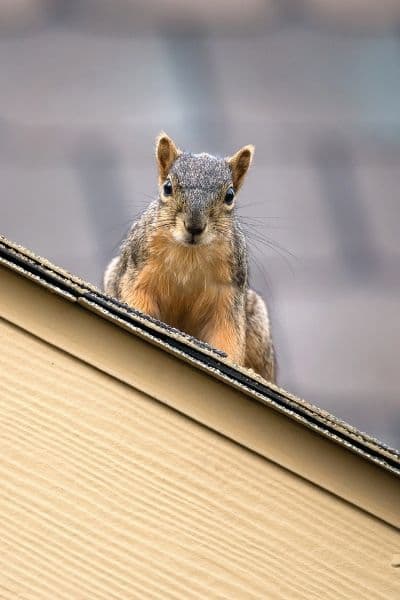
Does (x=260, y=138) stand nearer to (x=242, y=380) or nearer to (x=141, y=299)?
(x=141, y=299)

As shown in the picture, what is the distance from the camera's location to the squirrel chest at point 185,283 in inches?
170

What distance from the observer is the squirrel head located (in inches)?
166

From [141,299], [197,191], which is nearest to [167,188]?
[197,191]

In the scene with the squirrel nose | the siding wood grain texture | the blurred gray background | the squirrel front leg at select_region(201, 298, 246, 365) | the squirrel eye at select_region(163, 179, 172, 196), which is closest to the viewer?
the siding wood grain texture

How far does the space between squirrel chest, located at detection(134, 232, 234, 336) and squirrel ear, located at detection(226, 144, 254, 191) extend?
1.08 feet

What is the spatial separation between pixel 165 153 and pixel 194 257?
0.44 m

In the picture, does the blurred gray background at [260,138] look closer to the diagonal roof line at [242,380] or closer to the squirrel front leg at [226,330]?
the squirrel front leg at [226,330]

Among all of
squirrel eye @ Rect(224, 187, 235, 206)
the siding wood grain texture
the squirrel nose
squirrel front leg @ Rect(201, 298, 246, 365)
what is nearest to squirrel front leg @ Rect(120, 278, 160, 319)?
squirrel front leg @ Rect(201, 298, 246, 365)

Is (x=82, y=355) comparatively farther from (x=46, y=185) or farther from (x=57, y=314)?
(x=46, y=185)

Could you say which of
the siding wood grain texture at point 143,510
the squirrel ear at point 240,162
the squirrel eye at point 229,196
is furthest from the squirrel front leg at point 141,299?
the siding wood grain texture at point 143,510

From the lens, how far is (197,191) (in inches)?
172

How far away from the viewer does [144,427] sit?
2.77 meters

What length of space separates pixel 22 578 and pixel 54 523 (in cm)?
12

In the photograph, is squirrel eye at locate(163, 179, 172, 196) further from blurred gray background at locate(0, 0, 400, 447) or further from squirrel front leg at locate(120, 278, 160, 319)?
blurred gray background at locate(0, 0, 400, 447)
